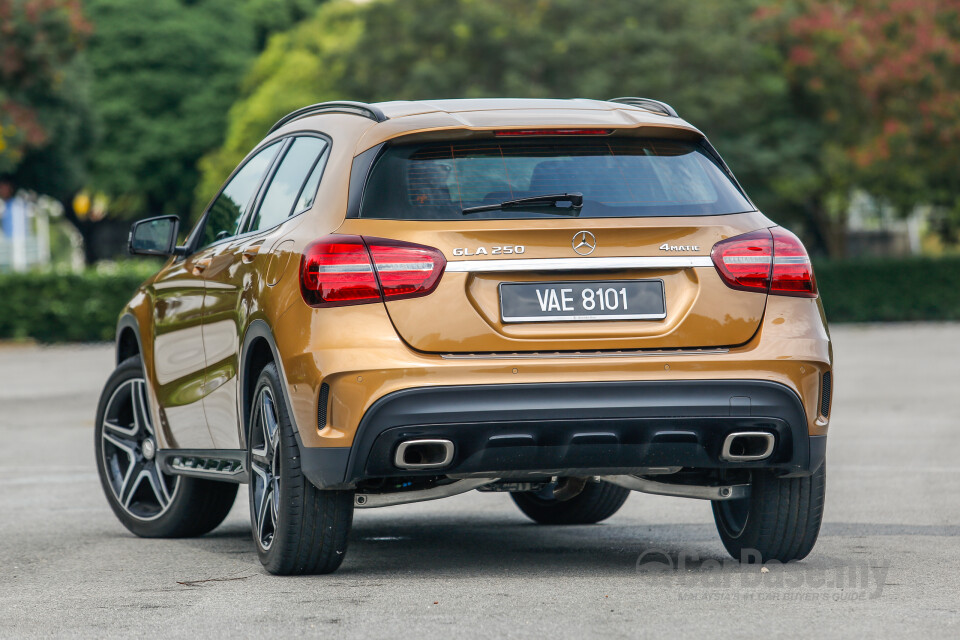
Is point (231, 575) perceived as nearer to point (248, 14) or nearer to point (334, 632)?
point (334, 632)

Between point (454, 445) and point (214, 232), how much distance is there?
2338 mm

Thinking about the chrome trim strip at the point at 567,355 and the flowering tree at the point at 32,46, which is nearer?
the chrome trim strip at the point at 567,355

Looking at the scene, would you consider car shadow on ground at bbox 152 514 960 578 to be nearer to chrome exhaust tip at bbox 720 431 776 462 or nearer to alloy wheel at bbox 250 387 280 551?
alloy wheel at bbox 250 387 280 551

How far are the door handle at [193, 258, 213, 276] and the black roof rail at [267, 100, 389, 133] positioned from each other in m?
0.67

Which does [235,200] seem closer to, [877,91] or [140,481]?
[140,481]

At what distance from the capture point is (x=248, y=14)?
196 ft

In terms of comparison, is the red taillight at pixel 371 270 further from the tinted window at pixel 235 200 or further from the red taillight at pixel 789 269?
the tinted window at pixel 235 200

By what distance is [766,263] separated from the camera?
19.1ft

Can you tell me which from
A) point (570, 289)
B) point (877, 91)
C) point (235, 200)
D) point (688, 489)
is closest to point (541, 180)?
point (570, 289)

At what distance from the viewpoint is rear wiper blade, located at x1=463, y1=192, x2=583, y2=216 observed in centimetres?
570

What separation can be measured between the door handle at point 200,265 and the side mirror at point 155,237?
1.28 feet

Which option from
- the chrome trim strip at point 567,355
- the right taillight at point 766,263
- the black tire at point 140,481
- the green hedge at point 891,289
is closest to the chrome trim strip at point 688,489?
the chrome trim strip at point 567,355

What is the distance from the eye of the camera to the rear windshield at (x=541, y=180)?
5727mm

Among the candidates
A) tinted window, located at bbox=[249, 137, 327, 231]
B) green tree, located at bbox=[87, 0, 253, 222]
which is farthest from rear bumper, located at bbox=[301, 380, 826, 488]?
green tree, located at bbox=[87, 0, 253, 222]
